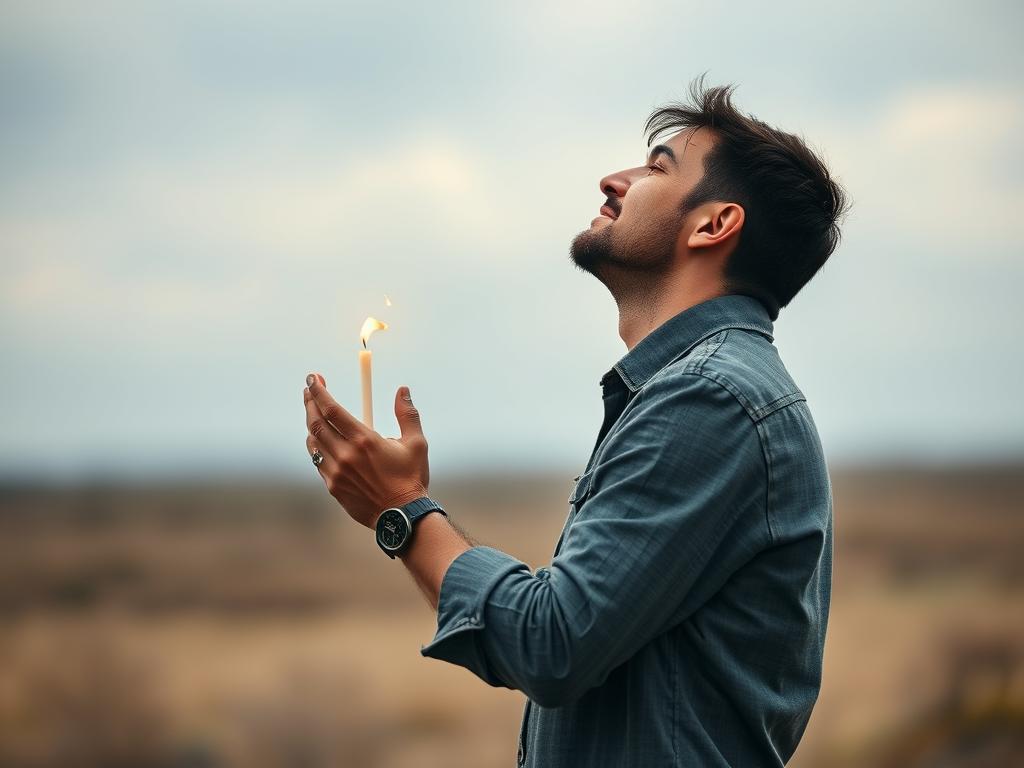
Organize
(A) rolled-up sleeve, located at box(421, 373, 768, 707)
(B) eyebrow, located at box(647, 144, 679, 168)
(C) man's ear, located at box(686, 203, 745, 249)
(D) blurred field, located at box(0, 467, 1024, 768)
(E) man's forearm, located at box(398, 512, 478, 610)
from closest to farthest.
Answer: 1. (A) rolled-up sleeve, located at box(421, 373, 768, 707)
2. (E) man's forearm, located at box(398, 512, 478, 610)
3. (C) man's ear, located at box(686, 203, 745, 249)
4. (B) eyebrow, located at box(647, 144, 679, 168)
5. (D) blurred field, located at box(0, 467, 1024, 768)

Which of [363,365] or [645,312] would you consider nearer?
[363,365]

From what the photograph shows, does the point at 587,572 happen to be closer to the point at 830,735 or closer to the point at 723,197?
the point at 723,197

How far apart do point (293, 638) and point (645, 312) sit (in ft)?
16.0

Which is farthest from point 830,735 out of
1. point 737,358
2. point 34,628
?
point 737,358

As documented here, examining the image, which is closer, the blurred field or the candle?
the candle

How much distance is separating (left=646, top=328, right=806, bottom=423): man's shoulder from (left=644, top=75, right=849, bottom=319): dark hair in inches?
7.4

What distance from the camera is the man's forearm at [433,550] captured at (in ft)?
3.78

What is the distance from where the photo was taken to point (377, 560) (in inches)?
237

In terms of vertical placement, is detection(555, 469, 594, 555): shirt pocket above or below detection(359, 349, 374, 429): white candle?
below

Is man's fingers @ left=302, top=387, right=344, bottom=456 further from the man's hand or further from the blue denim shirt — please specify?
the blue denim shirt

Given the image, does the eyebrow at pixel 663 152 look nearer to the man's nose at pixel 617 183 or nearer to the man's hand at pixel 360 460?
the man's nose at pixel 617 183

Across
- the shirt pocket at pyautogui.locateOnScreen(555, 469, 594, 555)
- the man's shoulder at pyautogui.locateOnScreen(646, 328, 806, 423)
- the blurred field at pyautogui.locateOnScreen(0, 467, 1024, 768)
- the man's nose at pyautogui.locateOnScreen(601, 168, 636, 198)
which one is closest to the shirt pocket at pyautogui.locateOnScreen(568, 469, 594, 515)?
the shirt pocket at pyautogui.locateOnScreen(555, 469, 594, 555)

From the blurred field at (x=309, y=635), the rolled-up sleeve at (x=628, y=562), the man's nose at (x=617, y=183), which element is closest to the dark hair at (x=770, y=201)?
the man's nose at (x=617, y=183)

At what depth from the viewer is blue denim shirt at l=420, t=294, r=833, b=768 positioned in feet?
3.47
